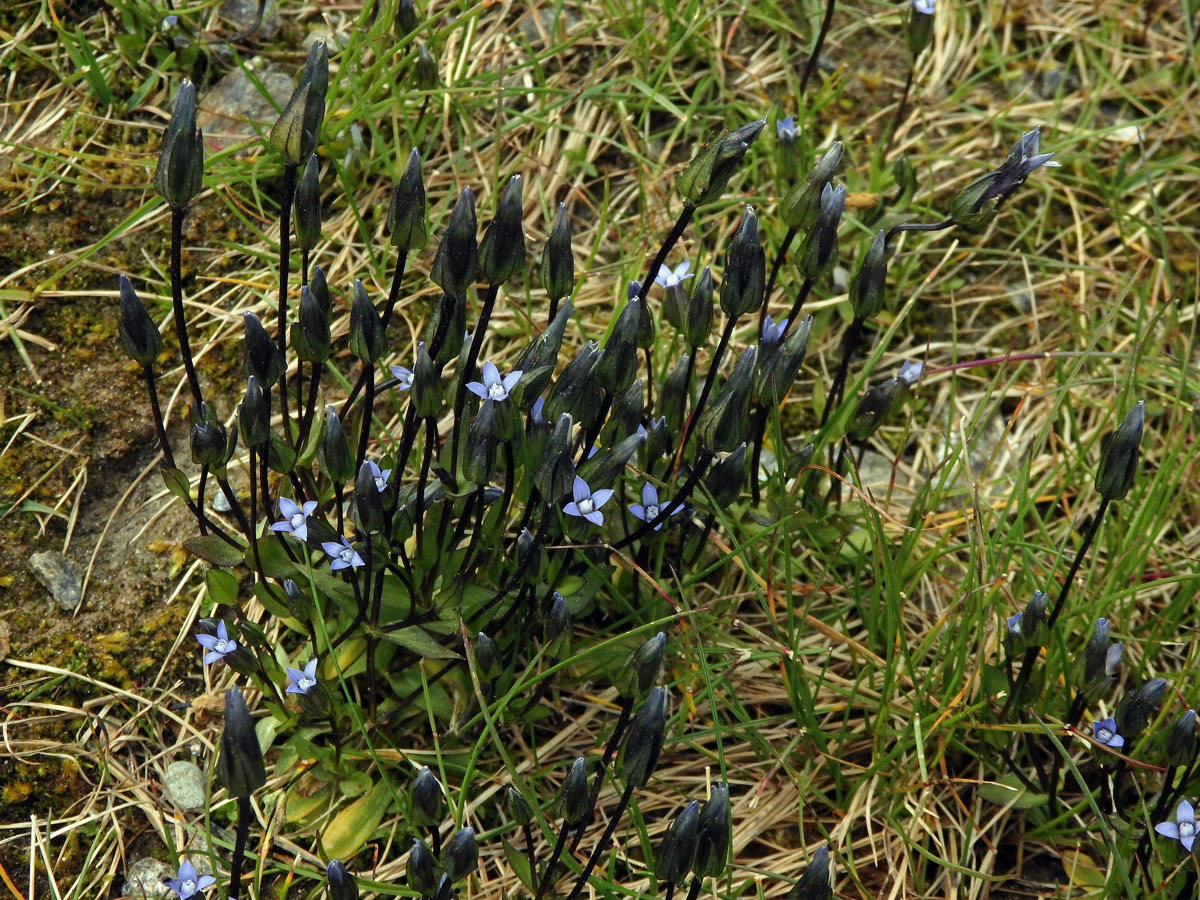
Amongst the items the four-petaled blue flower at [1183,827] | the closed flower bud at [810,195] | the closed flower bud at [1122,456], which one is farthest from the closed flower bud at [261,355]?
the four-petaled blue flower at [1183,827]

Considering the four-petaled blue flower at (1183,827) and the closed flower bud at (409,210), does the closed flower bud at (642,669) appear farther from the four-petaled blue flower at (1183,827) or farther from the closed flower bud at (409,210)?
the four-petaled blue flower at (1183,827)

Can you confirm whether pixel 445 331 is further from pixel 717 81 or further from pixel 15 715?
pixel 717 81

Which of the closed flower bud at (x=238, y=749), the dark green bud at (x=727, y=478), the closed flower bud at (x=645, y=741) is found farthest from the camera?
the dark green bud at (x=727, y=478)

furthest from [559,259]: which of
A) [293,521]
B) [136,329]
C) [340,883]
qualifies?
[340,883]

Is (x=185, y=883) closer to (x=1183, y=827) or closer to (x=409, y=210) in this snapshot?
(x=409, y=210)

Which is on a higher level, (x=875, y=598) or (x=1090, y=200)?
(x=1090, y=200)

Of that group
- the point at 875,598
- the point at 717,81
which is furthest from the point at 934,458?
the point at 717,81
